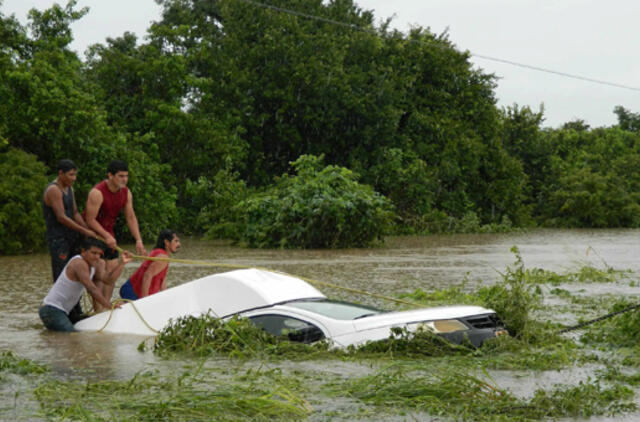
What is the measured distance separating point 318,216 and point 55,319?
17.0 m

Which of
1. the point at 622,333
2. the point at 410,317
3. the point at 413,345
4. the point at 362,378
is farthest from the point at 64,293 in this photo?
the point at 622,333

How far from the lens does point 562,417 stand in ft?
19.5

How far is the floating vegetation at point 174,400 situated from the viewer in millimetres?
5789

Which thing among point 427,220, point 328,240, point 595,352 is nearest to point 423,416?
point 595,352

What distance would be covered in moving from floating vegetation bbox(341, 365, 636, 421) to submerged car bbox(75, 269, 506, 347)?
1.37 meters

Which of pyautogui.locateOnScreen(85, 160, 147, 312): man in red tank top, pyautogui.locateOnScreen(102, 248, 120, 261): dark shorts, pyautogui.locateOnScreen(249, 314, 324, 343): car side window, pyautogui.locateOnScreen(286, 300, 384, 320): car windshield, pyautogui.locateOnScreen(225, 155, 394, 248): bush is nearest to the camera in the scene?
pyautogui.locateOnScreen(249, 314, 324, 343): car side window

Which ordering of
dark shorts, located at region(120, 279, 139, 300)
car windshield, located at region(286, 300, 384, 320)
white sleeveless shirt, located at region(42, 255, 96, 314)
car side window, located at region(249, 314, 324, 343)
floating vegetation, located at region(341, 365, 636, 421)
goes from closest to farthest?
1. floating vegetation, located at region(341, 365, 636, 421)
2. car side window, located at region(249, 314, 324, 343)
3. car windshield, located at region(286, 300, 384, 320)
4. white sleeveless shirt, located at region(42, 255, 96, 314)
5. dark shorts, located at region(120, 279, 139, 300)

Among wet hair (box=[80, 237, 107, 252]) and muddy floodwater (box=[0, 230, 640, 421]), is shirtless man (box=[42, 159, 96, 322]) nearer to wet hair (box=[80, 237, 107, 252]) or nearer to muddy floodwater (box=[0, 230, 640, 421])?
wet hair (box=[80, 237, 107, 252])

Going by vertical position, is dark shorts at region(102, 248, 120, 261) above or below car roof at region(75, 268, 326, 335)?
above

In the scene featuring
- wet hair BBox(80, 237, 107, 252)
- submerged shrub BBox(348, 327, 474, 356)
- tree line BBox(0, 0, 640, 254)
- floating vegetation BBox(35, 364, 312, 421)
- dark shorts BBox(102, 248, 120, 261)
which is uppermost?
tree line BBox(0, 0, 640, 254)

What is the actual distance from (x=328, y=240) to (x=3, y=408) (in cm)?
2150

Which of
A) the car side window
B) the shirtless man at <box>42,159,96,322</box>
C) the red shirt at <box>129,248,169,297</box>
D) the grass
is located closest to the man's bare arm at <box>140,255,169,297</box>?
the red shirt at <box>129,248,169,297</box>

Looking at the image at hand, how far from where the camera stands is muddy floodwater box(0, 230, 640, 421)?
8.23 metres

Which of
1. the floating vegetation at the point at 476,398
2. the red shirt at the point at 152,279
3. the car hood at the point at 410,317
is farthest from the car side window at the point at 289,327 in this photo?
the red shirt at the point at 152,279
